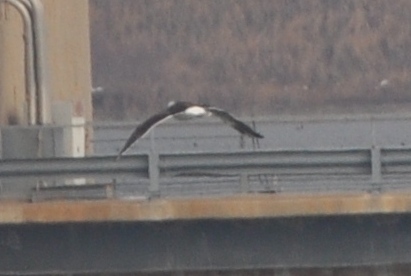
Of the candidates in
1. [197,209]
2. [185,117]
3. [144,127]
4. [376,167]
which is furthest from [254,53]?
[197,209]

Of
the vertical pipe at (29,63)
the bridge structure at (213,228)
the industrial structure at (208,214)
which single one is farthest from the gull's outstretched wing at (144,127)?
the vertical pipe at (29,63)

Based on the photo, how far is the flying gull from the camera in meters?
16.8

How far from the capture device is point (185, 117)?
17359 mm

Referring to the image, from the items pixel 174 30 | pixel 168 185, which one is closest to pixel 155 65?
pixel 174 30

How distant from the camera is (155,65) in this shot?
108 metres

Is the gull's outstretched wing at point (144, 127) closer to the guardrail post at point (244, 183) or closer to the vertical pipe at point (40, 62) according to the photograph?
the guardrail post at point (244, 183)

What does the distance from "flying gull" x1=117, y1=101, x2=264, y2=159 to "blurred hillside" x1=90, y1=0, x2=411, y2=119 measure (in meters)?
70.5

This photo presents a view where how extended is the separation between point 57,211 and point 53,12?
17.6 feet

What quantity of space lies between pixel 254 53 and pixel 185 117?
316 ft

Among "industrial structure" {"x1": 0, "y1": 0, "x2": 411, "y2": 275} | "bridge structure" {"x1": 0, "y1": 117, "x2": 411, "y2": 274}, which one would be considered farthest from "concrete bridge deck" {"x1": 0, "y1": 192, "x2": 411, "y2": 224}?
"bridge structure" {"x1": 0, "y1": 117, "x2": 411, "y2": 274}

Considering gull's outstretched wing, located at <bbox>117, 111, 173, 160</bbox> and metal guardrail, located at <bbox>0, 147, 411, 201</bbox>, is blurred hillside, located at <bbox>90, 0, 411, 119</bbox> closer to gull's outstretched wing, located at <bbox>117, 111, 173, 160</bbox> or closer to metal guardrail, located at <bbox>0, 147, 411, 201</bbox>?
gull's outstretched wing, located at <bbox>117, 111, 173, 160</bbox>

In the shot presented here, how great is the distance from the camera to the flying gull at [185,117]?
16.8 meters

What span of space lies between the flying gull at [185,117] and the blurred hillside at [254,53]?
7050 centimetres

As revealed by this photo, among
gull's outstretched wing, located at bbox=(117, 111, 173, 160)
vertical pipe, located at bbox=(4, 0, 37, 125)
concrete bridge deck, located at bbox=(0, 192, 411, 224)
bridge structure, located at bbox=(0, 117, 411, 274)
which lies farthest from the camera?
vertical pipe, located at bbox=(4, 0, 37, 125)
